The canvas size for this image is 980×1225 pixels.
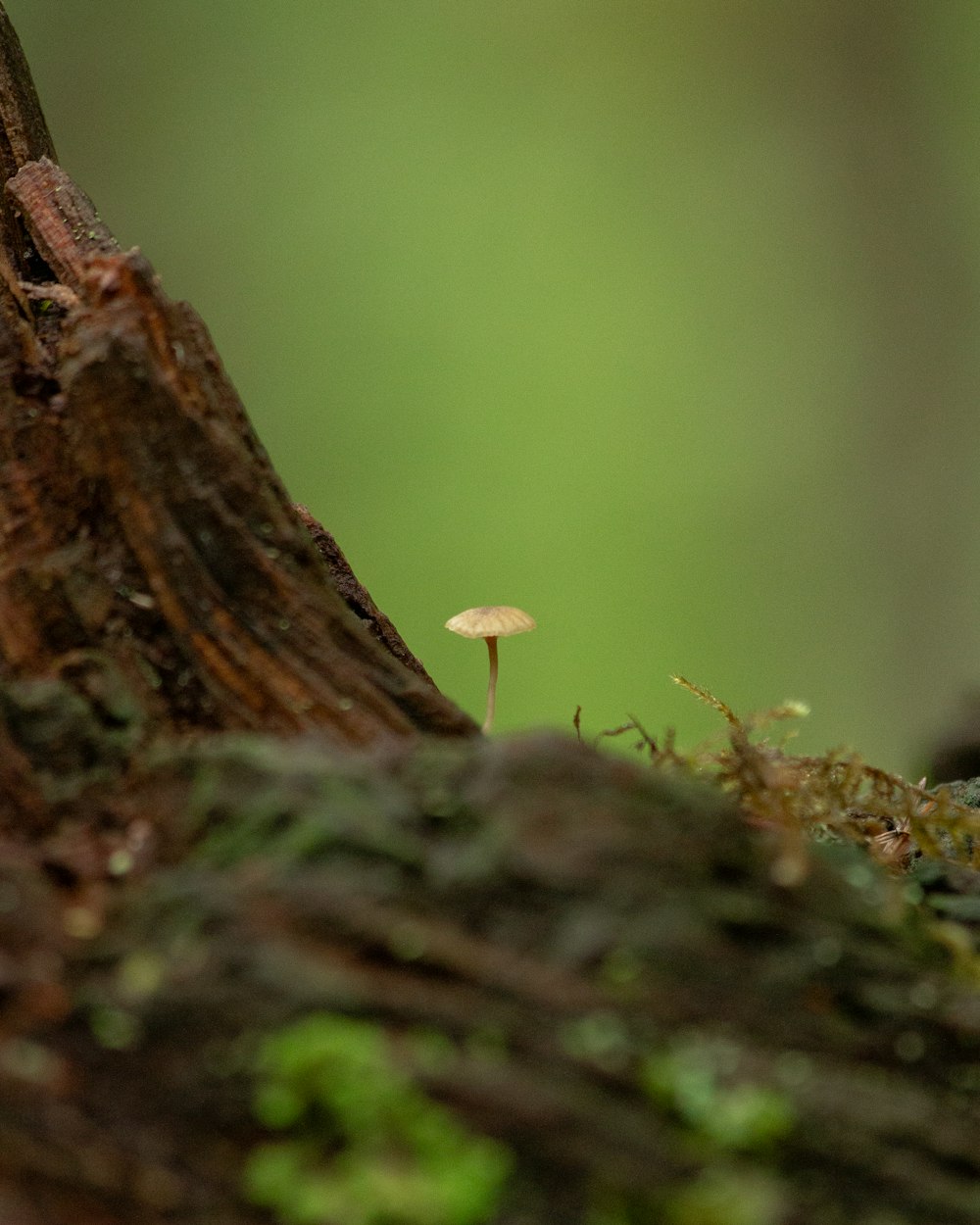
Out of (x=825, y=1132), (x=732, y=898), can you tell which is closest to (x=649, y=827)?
(x=732, y=898)

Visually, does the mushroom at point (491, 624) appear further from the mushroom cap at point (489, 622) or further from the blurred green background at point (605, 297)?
the blurred green background at point (605, 297)

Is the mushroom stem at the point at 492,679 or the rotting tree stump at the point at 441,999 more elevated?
the mushroom stem at the point at 492,679

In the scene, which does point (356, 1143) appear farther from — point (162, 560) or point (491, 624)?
point (491, 624)

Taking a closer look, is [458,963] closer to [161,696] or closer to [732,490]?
[161,696]

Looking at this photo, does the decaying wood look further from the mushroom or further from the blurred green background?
the blurred green background

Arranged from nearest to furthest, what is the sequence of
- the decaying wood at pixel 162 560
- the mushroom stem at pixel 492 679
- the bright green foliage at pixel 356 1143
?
the bright green foliage at pixel 356 1143 → the decaying wood at pixel 162 560 → the mushroom stem at pixel 492 679


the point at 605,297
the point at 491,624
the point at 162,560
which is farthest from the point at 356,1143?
the point at 605,297

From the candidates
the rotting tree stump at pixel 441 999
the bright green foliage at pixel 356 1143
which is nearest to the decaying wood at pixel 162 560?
the rotting tree stump at pixel 441 999
